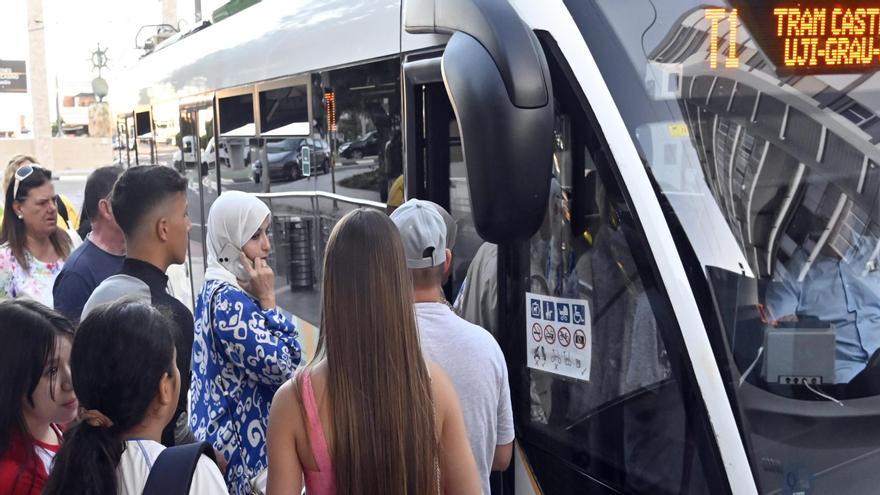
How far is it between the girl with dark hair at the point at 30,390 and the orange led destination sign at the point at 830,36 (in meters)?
1.94

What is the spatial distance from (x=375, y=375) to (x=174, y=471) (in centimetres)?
45

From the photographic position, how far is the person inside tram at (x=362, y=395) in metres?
2.11

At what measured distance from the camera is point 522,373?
305cm

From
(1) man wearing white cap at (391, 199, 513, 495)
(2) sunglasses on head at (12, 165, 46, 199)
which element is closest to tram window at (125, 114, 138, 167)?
(2) sunglasses on head at (12, 165, 46, 199)

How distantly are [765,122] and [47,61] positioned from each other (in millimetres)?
54582

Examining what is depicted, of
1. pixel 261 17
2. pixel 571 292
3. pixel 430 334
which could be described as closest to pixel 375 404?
pixel 430 334

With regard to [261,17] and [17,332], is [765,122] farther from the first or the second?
[261,17]

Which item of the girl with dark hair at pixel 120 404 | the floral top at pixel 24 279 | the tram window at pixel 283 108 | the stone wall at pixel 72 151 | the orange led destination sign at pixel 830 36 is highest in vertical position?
the orange led destination sign at pixel 830 36

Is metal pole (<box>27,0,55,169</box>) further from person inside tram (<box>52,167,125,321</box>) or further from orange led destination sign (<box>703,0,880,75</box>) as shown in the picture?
orange led destination sign (<box>703,0,880,75</box>)

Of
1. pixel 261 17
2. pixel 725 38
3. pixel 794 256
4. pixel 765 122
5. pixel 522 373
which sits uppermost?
pixel 261 17

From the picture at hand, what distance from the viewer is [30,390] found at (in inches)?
94.0

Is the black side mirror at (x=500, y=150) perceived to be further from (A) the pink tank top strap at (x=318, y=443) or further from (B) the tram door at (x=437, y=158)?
(B) the tram door at (x=437, y=158)

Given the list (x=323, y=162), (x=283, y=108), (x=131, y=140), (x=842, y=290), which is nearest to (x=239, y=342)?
(x=842, y=290)

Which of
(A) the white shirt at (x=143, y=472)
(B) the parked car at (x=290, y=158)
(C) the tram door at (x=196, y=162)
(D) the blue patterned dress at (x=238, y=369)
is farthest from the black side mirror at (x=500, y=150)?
(C) the tram door at (x=196, y=162)
